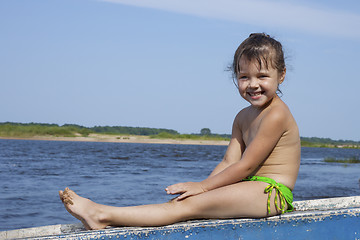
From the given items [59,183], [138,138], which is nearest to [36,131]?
[138,138]

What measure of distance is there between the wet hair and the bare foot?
112 cm

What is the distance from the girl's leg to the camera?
210cm

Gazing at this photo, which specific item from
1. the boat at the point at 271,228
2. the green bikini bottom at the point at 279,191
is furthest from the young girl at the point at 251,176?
the boat at the point at 271,228

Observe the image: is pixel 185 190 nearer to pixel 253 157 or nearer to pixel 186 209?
pixel 186 209

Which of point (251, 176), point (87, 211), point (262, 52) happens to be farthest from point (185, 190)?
point (262, 52)

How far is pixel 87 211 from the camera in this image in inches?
84.0

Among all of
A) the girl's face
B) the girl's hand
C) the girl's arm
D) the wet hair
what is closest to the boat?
the girl's hand

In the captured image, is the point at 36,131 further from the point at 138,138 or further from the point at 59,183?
the point at 59,183

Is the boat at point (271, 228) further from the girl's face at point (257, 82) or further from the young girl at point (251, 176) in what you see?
the girl's face at point (257, 82)

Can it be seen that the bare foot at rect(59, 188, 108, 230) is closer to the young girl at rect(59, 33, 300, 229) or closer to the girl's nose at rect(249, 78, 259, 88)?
the young girl at rect(59, 33, 300, 229)

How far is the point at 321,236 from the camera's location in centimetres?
208

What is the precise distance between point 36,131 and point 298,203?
6133cm

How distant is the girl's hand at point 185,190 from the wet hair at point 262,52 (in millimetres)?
721

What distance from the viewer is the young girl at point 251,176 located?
2.13 metres
